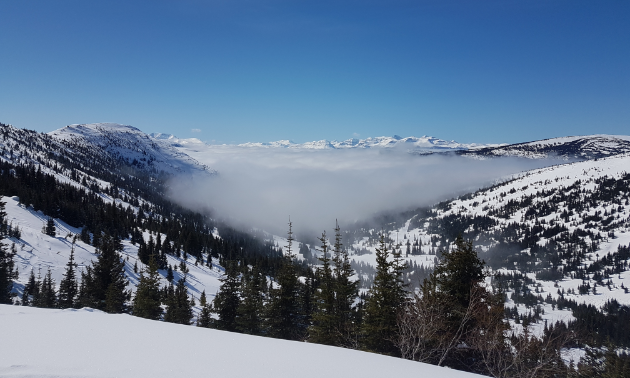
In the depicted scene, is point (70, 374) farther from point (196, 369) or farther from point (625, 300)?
point (625, 300)

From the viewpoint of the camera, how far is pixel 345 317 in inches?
983

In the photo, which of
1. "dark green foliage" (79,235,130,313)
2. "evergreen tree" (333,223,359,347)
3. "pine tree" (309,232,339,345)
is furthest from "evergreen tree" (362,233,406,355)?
"dark green foliage" (79,235,130,313)

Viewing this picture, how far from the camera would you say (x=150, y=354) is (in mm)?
7301

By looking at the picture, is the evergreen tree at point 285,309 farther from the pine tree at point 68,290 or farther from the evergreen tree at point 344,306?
the pine tree at point 68,290

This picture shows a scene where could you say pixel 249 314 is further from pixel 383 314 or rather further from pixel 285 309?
pixel 383 314

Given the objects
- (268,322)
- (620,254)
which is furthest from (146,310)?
(620,254)

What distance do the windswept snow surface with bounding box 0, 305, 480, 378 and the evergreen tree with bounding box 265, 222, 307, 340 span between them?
1809 cm

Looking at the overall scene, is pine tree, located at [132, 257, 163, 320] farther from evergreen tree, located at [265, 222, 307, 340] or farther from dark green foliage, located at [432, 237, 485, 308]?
dark green foliage, located at [432, 237, 485, 308]

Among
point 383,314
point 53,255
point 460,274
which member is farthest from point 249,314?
point 53,255

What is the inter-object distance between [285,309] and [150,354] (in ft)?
73.4

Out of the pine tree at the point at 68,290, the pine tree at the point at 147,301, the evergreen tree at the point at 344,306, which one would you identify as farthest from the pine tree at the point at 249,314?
the pine tree at the point at 68,290

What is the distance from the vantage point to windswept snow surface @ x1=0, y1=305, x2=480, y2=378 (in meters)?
6.18

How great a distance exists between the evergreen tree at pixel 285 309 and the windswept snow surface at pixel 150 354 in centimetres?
1809

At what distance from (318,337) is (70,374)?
20177 millimetres
